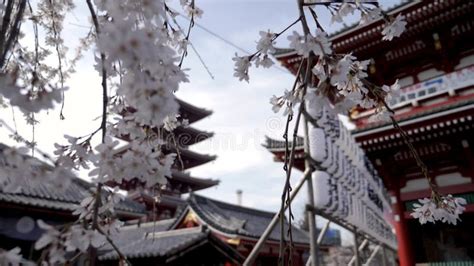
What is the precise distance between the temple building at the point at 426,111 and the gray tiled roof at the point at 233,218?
5.56m

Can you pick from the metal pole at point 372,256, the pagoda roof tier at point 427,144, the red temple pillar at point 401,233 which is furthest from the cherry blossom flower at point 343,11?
the metal pole at point 372,256

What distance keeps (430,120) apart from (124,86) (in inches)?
270

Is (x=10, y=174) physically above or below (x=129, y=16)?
below

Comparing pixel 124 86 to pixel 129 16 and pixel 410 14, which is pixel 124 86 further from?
pixel 410 14

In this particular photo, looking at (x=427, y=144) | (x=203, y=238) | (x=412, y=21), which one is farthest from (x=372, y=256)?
(x=412, y=21)

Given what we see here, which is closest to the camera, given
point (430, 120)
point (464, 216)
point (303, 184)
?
point (303, 184)

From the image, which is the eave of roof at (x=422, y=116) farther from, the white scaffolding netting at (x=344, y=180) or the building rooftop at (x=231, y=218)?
the building rooftop at (x=231, y=218)

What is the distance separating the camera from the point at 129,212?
927 cm

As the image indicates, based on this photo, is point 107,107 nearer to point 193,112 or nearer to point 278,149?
point 278,149

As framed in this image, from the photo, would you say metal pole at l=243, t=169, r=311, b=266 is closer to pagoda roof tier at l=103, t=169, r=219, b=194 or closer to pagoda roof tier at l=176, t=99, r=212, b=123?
pagoda roof tier at l=103, t=169, r=219, b=194

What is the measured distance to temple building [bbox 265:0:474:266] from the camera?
707cm

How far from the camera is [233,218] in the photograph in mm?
16281

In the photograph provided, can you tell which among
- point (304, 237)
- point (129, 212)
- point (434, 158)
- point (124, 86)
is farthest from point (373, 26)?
point (304, 237)

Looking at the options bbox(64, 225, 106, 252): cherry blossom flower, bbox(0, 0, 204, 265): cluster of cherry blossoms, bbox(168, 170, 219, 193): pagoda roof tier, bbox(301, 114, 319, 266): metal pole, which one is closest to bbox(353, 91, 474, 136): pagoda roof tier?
bbox(301, 114, 319, 266): metal pole
